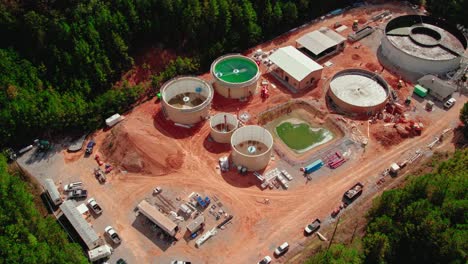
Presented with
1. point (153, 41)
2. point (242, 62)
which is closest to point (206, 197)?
point (242, 62)

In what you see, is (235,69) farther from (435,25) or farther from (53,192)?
(435,25)

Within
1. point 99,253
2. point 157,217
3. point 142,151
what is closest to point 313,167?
point 157,217

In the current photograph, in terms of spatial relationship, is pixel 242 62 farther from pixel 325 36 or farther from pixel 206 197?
pixel 206 197

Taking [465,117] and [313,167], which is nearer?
[313,167]

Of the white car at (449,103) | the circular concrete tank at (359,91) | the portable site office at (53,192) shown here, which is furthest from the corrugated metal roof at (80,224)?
the white car at (449,103)

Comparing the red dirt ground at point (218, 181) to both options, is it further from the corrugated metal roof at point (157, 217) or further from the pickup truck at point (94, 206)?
the corrugated metal roof at point (157, 217)
